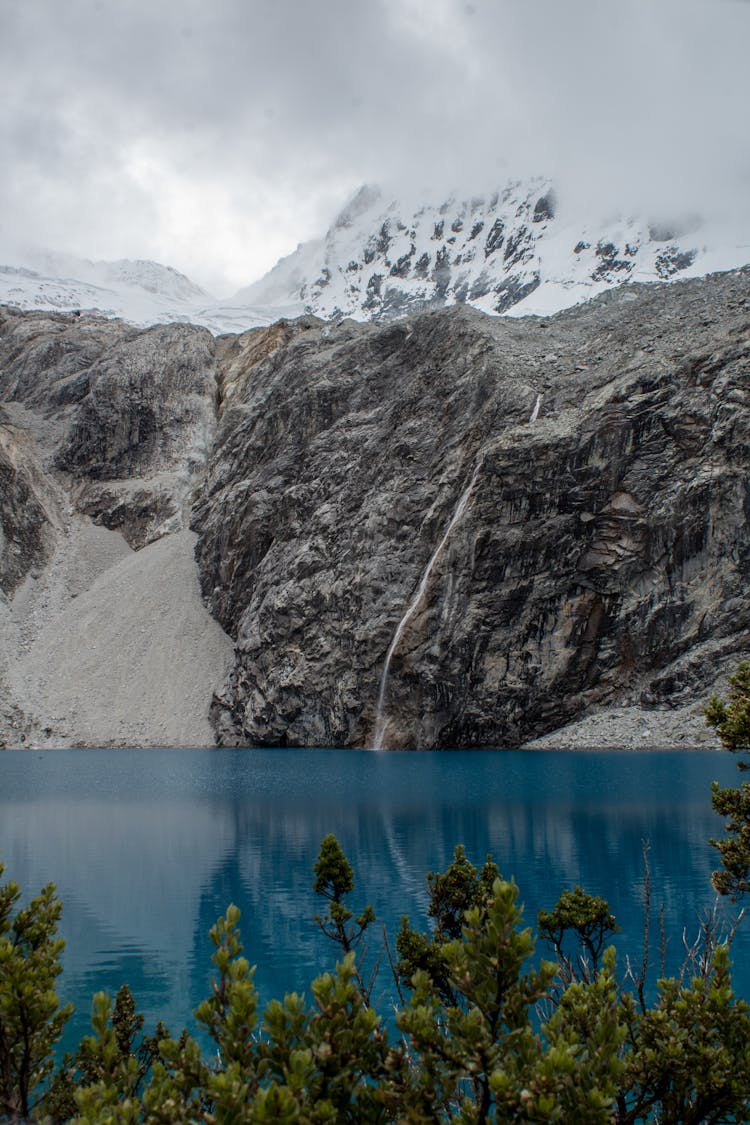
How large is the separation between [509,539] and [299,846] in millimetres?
33976

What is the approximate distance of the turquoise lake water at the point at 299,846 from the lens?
45.0 feet

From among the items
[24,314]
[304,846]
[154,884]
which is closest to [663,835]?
[304,846]

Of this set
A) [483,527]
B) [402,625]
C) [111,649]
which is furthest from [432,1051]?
[111,649]

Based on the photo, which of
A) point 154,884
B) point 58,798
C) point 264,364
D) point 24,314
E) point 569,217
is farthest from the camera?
point 569,217

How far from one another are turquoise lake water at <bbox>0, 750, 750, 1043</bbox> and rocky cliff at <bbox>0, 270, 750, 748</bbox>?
9.79 meters

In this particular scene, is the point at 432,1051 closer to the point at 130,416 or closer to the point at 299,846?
the point at 299,846

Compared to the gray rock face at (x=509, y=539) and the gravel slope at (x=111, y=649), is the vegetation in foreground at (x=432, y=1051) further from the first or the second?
the gravel slope at (x=111, y=649)

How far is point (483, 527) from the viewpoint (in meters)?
53.2

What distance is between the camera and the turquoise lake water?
45.0 feet

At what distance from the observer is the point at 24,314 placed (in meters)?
122

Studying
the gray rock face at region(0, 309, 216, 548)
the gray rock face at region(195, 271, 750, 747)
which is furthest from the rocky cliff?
the gray rock face at region(0, 309, 216, 548)

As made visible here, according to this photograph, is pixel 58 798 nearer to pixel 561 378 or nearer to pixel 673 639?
pixel 673 639

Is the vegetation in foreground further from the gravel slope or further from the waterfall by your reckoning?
the gravel slope

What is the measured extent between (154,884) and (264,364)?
251 ft
